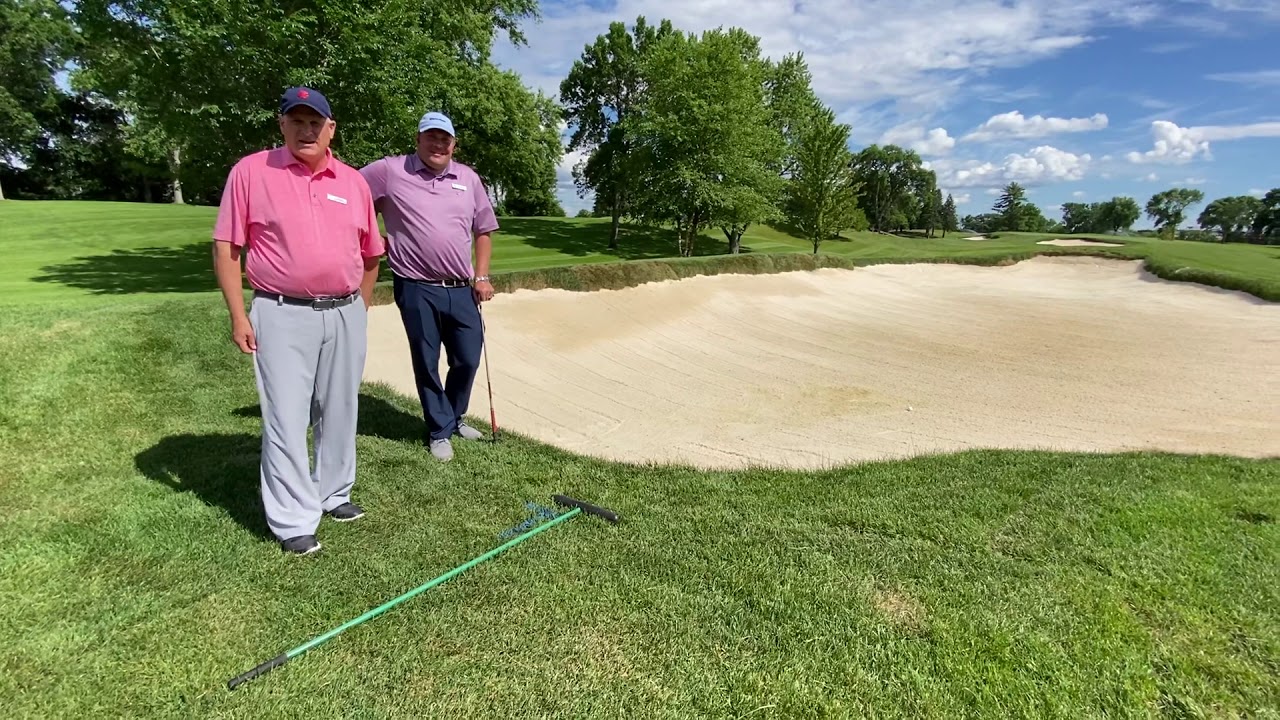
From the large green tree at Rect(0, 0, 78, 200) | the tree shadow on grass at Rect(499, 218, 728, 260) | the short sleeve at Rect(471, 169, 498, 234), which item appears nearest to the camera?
the short sleeve at Rect(471, 169, 498, 234)

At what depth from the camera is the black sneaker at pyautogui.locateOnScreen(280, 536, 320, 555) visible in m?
3.06

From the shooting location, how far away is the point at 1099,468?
14.3 feet

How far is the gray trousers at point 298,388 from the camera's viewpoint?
120 inches

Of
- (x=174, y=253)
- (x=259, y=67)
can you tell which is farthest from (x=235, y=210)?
(x=174, y=253)

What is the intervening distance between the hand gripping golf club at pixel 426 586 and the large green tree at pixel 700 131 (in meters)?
21.9

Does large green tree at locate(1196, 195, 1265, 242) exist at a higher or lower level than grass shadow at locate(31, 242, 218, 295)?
higher

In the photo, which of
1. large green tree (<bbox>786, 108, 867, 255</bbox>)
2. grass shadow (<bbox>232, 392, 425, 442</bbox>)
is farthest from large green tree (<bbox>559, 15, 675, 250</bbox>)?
grass shadow (<bbox>232, 392, 425, 442</bbox>)

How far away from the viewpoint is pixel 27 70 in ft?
121

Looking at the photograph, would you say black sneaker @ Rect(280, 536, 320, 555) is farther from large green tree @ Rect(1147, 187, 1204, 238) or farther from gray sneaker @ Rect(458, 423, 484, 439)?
large green tree @ Rect(1147, 187, 1204, 238)

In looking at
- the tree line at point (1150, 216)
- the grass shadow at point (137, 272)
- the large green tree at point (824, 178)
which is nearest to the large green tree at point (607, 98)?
the large green tree at point (824, 178)

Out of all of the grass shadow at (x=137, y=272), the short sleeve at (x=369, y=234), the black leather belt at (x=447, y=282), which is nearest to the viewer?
the short sleeve at (x=369, y=234)

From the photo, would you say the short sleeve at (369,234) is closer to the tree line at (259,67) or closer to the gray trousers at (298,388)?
the gray trousers at (298,388)

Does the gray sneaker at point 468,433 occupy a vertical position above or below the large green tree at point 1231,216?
below

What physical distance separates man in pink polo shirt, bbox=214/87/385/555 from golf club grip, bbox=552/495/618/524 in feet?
4.27
